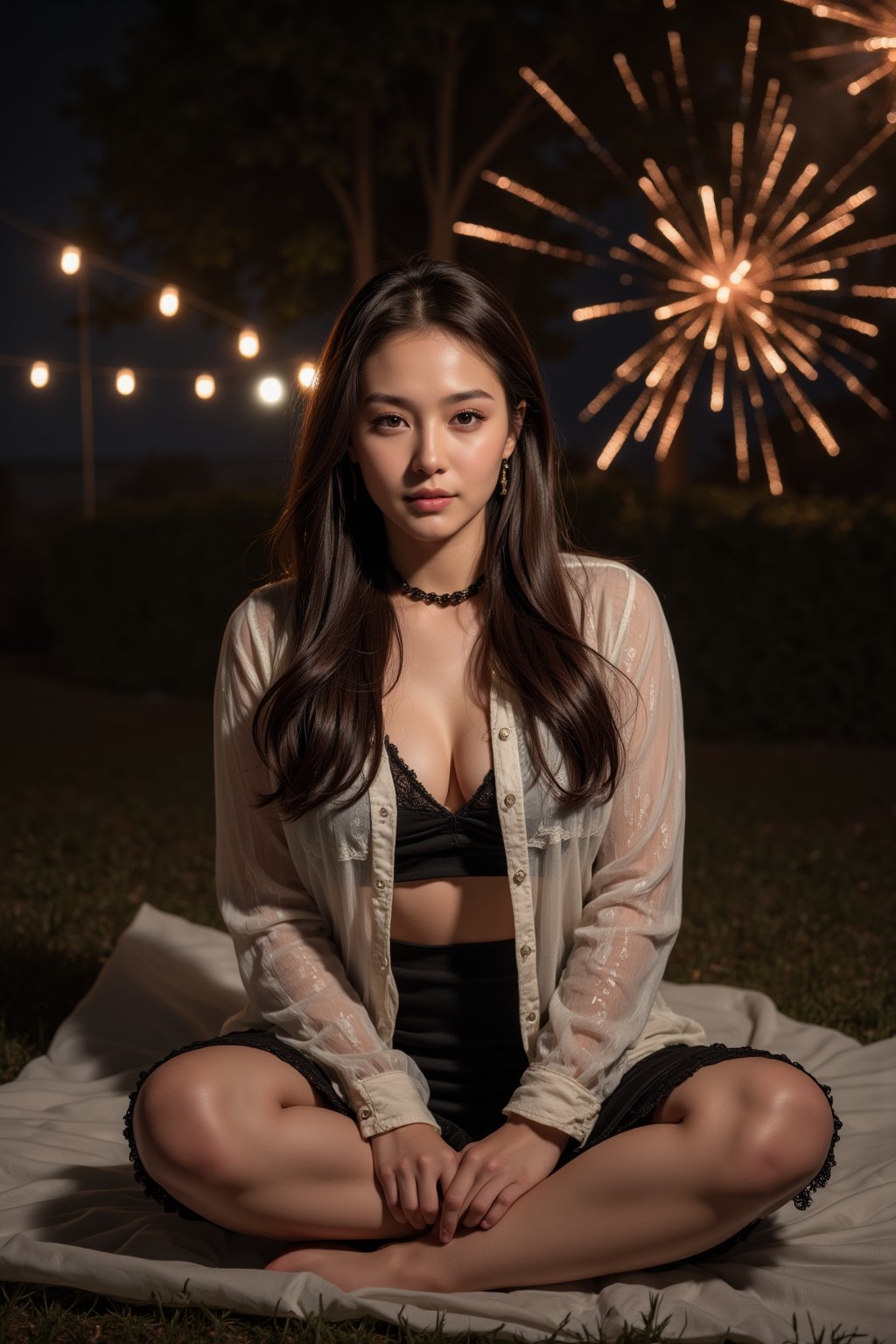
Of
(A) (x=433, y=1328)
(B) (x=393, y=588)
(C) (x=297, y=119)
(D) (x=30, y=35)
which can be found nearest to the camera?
(A) (x=433, y=1328)

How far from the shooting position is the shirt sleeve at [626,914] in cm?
209

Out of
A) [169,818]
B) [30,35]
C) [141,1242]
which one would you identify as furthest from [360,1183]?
[30,35]

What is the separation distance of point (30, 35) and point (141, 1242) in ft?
58.7

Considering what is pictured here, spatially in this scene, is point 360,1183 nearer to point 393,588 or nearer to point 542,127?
point 393,588

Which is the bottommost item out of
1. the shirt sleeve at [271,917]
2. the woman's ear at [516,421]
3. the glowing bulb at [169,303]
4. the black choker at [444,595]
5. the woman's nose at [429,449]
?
the shirt sleeve at [271,917]

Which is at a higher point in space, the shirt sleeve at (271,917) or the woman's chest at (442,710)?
the woman's chest at (442,710)

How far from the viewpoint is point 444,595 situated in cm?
249

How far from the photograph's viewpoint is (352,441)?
2.35 metres

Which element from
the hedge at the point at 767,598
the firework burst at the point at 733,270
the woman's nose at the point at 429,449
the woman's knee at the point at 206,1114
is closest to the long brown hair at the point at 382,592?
the woman's nose at the point at 429,449

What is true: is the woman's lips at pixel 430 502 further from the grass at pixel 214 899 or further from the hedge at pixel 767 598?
the hedge at pixel 767 598

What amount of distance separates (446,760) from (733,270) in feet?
26.3

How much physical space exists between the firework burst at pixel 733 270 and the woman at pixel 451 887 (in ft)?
17.3

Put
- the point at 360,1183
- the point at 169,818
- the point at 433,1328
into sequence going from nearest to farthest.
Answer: the point at 433,1328
the point at 360,1183
the point at 169,818

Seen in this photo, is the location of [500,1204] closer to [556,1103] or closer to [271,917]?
[556,1103]
